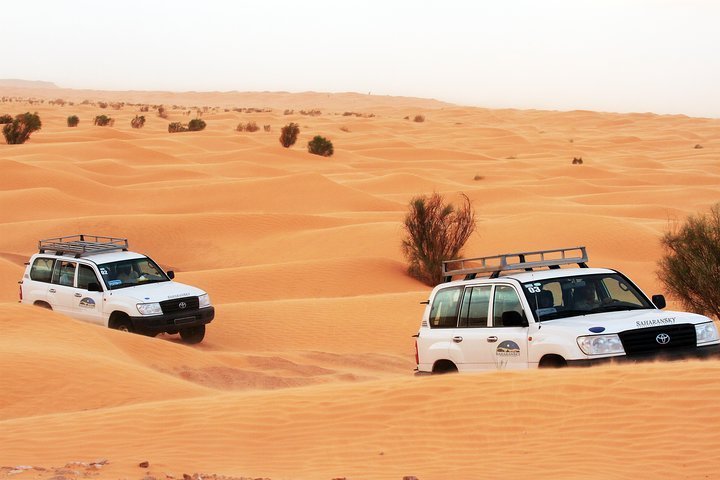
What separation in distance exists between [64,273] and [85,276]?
23.3 inches

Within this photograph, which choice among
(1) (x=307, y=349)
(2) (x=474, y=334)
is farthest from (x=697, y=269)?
(2) (x=474, y=334)

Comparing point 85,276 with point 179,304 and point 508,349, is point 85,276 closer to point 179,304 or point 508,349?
point 179,304

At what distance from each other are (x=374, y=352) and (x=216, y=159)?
3813 cm

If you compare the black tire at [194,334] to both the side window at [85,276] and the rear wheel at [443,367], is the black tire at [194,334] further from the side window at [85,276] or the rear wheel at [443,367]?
the rear wheel at [443,367]

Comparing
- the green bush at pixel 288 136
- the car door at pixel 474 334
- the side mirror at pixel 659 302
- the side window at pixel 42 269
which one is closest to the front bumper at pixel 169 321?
the side window at pixel 42 269

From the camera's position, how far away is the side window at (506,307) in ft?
35.1

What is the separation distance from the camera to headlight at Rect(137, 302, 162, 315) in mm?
17734

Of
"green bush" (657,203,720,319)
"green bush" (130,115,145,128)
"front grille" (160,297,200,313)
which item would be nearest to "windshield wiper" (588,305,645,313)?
"green bush" (657,203,720,319)

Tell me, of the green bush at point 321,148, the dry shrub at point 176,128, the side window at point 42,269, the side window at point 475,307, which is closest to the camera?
the side window at point 475,307

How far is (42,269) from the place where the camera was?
1925 centimetres

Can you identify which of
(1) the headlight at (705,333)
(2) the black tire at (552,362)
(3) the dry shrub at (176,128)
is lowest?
(2) the black tire at (552,362)

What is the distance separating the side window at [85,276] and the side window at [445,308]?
8.57 meters

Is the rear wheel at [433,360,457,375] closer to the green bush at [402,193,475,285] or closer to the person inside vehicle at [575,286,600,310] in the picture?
the person inside vehicle at [575,286,600,310]

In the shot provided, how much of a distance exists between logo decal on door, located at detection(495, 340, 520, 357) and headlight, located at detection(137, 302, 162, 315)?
838cm
